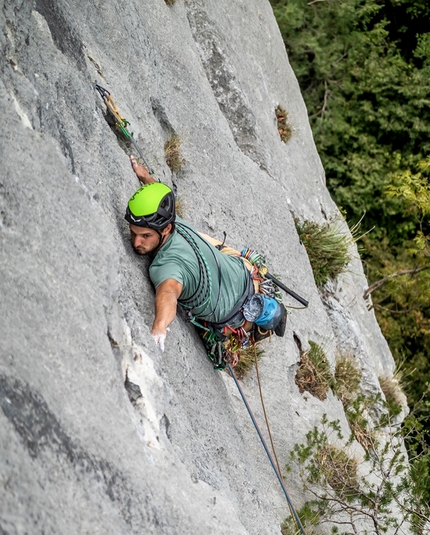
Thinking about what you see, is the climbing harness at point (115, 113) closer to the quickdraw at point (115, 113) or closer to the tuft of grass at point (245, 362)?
the quickdraw at point (115, 113)

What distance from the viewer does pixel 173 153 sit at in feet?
20.8

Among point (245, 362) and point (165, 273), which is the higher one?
point (165, 273)

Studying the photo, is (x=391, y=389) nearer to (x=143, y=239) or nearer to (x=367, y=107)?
(x=143, y=239)

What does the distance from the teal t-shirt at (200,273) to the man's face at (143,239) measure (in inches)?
4.5

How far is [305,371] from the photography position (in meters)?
7.12

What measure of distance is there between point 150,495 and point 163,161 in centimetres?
331

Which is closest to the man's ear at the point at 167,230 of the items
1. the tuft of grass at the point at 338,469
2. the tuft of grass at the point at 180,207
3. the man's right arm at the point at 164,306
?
the man's right arm at the point at 164,306

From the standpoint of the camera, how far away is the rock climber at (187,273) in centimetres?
448

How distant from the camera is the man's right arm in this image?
4.32 meters

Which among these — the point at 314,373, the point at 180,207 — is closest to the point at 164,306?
the point at 180,207

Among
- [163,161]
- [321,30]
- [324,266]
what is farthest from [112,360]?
[321,30]

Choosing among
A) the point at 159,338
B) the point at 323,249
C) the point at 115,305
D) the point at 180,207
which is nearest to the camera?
the point at 115,305

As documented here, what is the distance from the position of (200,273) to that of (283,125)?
515 centimetres

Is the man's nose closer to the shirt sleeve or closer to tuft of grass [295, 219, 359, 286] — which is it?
the shirt sleeve
